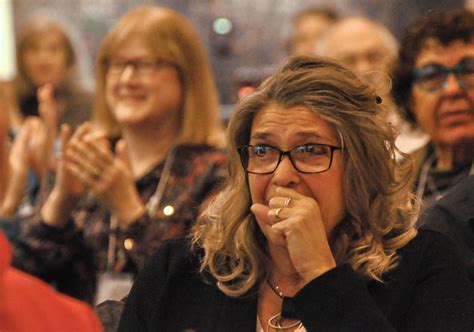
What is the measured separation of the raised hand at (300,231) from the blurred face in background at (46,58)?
8.82ft

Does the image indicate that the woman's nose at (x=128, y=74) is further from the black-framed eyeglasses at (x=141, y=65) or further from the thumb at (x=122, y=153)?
the thumb at (x=122, y=153)

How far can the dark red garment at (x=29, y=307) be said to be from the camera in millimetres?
1204

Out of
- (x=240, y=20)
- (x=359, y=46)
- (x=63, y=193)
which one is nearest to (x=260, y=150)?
(x=63, y=193)

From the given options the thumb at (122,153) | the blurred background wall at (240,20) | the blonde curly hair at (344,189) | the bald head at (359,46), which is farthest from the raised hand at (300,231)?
the blurred background wall at (240,20)

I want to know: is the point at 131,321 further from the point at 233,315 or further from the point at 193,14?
the point at 193,14

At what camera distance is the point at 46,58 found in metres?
4.71

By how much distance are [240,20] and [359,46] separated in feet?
5.46

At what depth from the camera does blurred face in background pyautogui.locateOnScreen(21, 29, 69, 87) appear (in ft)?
15.2

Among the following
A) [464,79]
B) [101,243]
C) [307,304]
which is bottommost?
[101,243]

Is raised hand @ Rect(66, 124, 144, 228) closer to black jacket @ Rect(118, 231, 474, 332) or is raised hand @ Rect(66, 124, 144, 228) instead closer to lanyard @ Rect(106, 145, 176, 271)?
lanyard @ Rect(106, 145, 176, 271)

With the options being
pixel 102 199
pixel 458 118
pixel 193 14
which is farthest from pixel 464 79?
pixel 193 14

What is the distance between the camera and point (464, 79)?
2.99 metres

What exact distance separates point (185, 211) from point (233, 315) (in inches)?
38.7

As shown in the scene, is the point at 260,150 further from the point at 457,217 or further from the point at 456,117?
the point at 456,117
